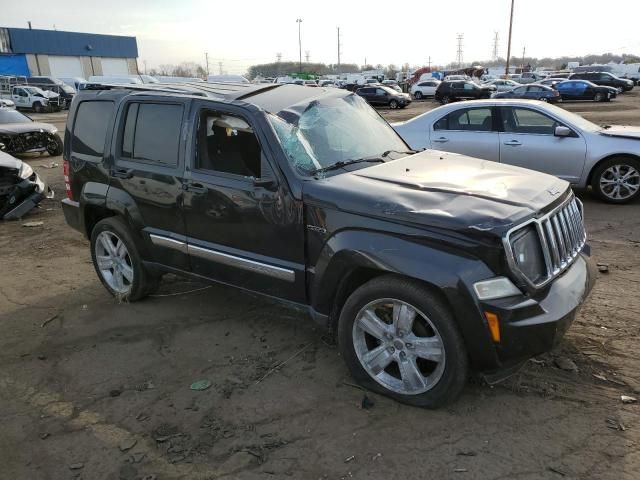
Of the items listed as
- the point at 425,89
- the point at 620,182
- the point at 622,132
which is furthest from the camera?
the point at 425,89

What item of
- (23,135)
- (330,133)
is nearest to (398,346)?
(330,133)

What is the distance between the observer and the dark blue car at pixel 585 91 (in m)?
33.5

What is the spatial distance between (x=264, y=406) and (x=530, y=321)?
5.65 feet

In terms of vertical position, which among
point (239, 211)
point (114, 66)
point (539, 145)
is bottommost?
point (539, 145)

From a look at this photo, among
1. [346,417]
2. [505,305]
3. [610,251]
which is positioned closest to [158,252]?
[346,417]

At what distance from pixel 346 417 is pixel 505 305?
119 cm

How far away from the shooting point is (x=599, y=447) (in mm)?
2834

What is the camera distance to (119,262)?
500 cm

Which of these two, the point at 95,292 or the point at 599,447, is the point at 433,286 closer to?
the point at 599,447

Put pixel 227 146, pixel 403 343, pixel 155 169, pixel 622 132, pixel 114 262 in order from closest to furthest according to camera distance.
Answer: pixel 403 343, pixel 227 146, pixel 155 169, pixel 114 262, pixel 622 132

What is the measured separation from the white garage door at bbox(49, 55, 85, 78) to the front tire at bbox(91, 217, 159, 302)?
6973cm

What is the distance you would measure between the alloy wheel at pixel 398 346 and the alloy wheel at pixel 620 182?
5.99 m

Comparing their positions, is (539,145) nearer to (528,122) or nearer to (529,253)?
(528,122)

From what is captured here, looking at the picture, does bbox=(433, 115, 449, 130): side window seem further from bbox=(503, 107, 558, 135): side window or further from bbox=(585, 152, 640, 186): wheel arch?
bbox=(585, 152, 640, 186): wheel arch
